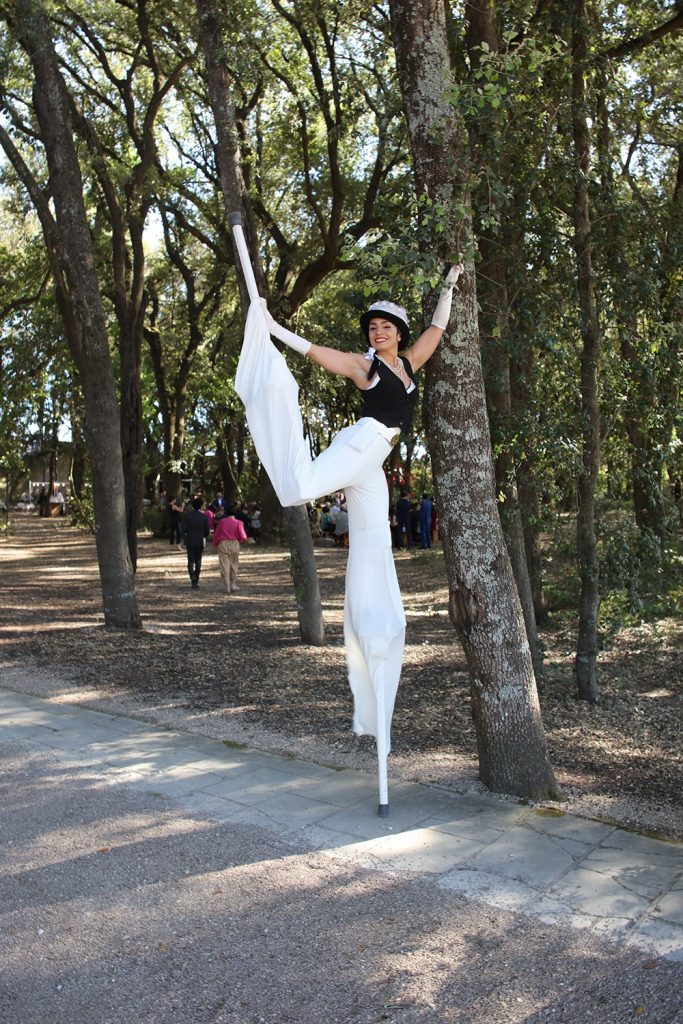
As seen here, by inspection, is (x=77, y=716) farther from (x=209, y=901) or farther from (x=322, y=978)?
(x=322, y=978)

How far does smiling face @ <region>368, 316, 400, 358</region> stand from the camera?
5.40m

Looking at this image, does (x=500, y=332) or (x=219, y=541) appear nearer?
(x=500, y=332)

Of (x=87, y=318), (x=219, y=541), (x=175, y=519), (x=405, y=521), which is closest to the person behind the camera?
(x=87, y=318)

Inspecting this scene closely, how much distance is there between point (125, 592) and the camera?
13.1 metres

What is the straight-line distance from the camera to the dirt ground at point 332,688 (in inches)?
275

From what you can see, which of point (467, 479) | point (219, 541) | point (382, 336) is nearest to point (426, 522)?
point (219, 541)

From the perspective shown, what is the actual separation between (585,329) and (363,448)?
145 inches

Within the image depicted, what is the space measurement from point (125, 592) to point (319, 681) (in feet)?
13.6

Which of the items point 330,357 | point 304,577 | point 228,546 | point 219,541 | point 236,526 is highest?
point 330,357

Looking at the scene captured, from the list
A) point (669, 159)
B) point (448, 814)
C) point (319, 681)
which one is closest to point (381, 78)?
point (669, 159)

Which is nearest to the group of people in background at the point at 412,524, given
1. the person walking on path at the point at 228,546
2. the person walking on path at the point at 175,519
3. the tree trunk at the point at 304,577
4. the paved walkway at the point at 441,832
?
the person walking on path at the point at 175,519

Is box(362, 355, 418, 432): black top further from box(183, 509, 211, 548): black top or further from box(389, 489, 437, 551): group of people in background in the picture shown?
box(389, 489, 437, 551): group of people in background

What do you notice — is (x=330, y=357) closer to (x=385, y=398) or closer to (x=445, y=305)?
(x=385, y=398)

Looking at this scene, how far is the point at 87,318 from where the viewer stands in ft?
41.9
